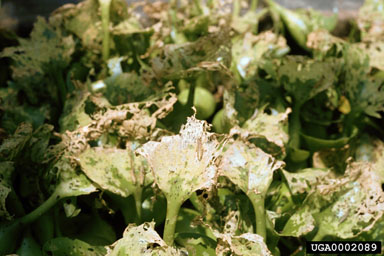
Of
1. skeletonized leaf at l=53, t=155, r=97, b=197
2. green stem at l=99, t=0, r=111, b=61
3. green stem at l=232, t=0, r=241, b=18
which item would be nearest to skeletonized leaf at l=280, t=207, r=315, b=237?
skeletonized leaf at l=53, t=155, r=97, b=197

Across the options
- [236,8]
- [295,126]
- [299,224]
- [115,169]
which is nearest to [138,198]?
[115,169]

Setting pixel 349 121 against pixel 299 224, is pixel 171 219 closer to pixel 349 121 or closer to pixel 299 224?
pixel 299 224

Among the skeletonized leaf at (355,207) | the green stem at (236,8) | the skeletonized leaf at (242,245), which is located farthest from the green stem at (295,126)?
the green stem at (236,8)

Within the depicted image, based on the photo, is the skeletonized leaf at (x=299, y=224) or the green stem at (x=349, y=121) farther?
the green stem at (x=349, y=121)

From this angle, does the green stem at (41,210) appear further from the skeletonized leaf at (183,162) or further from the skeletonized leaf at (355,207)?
the skeletonized leaf at (355,207)

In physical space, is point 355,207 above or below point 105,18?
below

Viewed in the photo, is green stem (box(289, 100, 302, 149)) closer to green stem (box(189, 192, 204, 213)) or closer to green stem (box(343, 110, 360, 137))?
green stem (box(343, 110, 360, 137))
